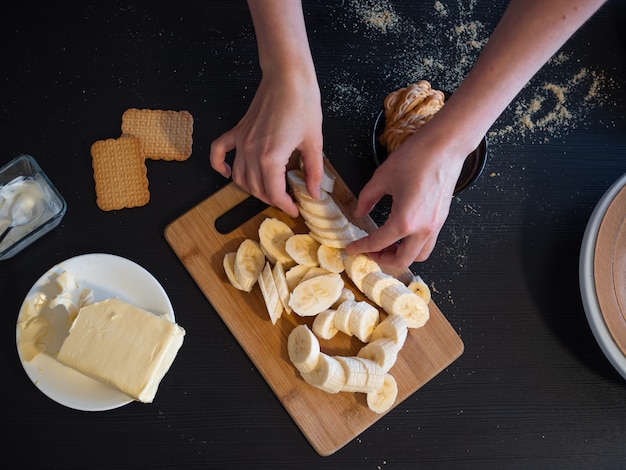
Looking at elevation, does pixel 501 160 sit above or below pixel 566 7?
below

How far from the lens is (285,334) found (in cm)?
165

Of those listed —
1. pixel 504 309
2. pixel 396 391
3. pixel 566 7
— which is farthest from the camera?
pixel 504 309

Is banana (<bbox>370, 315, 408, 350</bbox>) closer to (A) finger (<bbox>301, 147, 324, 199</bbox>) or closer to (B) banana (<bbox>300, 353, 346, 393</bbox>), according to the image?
(B) banana (<bbox>300, 353, 346, 393</bbox>)

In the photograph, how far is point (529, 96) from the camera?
1.88 m

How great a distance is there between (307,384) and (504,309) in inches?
24.6

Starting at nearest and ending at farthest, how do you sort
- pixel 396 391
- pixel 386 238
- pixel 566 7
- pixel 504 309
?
pixel 566 7 → pixel 386 238 → pixel 396 391 → pixel 504 309

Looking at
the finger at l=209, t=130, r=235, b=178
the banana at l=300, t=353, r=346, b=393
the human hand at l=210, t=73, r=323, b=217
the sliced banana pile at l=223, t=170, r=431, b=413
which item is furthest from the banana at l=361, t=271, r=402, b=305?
the finger at l=209, t=130, r=235, b=178

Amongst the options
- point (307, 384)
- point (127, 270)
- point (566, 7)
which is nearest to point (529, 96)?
point (566, 7)

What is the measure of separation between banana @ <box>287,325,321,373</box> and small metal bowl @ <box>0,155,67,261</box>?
75cm

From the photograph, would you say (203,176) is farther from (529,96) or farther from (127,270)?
(529,96)

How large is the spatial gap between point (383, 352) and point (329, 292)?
220mm

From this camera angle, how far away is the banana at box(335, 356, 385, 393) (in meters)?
1.54

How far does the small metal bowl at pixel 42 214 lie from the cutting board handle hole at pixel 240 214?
452mm

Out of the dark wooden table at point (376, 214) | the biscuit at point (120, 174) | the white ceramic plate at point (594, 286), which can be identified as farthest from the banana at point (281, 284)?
the white ceramic plate at point (594, 286)
